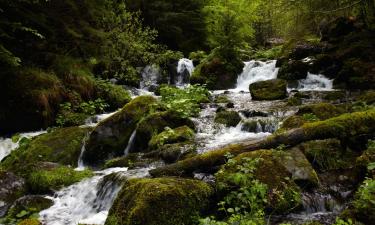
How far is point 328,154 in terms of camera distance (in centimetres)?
648

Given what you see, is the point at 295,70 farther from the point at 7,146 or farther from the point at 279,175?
the point at 279,175

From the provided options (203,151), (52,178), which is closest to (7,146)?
(52,178)

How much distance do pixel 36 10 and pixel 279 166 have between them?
1108 centimetres

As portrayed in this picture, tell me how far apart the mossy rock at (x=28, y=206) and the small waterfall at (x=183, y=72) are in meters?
14.2

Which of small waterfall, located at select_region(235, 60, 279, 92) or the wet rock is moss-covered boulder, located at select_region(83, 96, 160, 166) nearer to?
the wet rock

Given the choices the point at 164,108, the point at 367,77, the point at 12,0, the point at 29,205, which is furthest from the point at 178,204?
the point at 367,77

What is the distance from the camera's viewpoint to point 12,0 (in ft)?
40.3

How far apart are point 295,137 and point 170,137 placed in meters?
3.46

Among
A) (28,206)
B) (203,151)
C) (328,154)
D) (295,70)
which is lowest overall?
(28,206)

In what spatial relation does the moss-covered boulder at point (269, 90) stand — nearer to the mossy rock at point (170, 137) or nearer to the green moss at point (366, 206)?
the mossy rock at point (170, 137)

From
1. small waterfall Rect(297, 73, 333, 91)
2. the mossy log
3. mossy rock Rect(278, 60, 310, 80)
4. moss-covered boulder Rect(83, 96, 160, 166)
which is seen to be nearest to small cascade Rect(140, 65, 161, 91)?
mossy rock Rect(278, 60, 310, 80)

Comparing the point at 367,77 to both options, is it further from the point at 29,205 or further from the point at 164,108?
the point at 29,205

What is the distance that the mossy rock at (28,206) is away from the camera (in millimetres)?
6695

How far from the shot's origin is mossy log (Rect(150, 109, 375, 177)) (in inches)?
259
